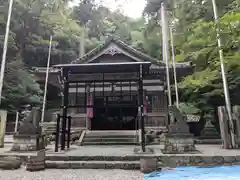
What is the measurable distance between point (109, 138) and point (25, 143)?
471cm

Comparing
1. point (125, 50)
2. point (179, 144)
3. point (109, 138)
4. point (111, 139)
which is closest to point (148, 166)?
point (179, 144)

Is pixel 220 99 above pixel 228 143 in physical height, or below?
above

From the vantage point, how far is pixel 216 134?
13.7 m

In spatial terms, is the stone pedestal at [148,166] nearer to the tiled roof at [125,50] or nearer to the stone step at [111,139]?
the stone step at [111,139]

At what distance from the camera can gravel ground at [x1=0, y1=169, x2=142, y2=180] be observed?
5566 millimetres

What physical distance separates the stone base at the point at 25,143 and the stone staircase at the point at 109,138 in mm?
3384

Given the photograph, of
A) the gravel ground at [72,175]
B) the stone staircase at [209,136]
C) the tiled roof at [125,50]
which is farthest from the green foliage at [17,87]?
the stone staircase at [209,136]

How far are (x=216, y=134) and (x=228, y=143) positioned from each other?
4691mm

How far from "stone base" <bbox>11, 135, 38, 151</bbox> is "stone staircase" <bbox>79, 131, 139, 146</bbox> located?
3.38 metres

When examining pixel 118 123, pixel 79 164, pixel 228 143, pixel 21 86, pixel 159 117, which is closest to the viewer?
pixel 79 164

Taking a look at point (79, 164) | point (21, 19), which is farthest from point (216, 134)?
point (21, 19)

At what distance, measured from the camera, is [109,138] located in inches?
473

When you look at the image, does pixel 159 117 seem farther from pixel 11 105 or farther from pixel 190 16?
pixel 11 105

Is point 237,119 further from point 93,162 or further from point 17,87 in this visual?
point 17,87
